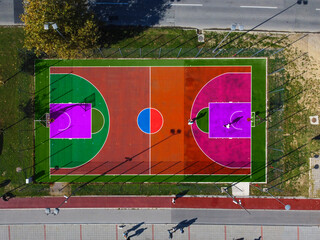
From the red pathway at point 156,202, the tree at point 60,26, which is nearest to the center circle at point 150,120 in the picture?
the red pathway at point 156,202

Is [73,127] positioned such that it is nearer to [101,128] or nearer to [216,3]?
[101,128]

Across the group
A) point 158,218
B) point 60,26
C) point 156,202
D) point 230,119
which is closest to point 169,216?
point 158,218

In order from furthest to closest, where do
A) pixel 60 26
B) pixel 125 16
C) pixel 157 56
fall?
pixel 125 16, pixel 157 56, pixel 60 26

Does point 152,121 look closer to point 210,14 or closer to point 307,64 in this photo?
point 210,14

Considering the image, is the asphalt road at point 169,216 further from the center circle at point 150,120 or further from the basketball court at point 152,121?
the center circle at point 150,120

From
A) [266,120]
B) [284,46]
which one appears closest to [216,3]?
[284,46]
